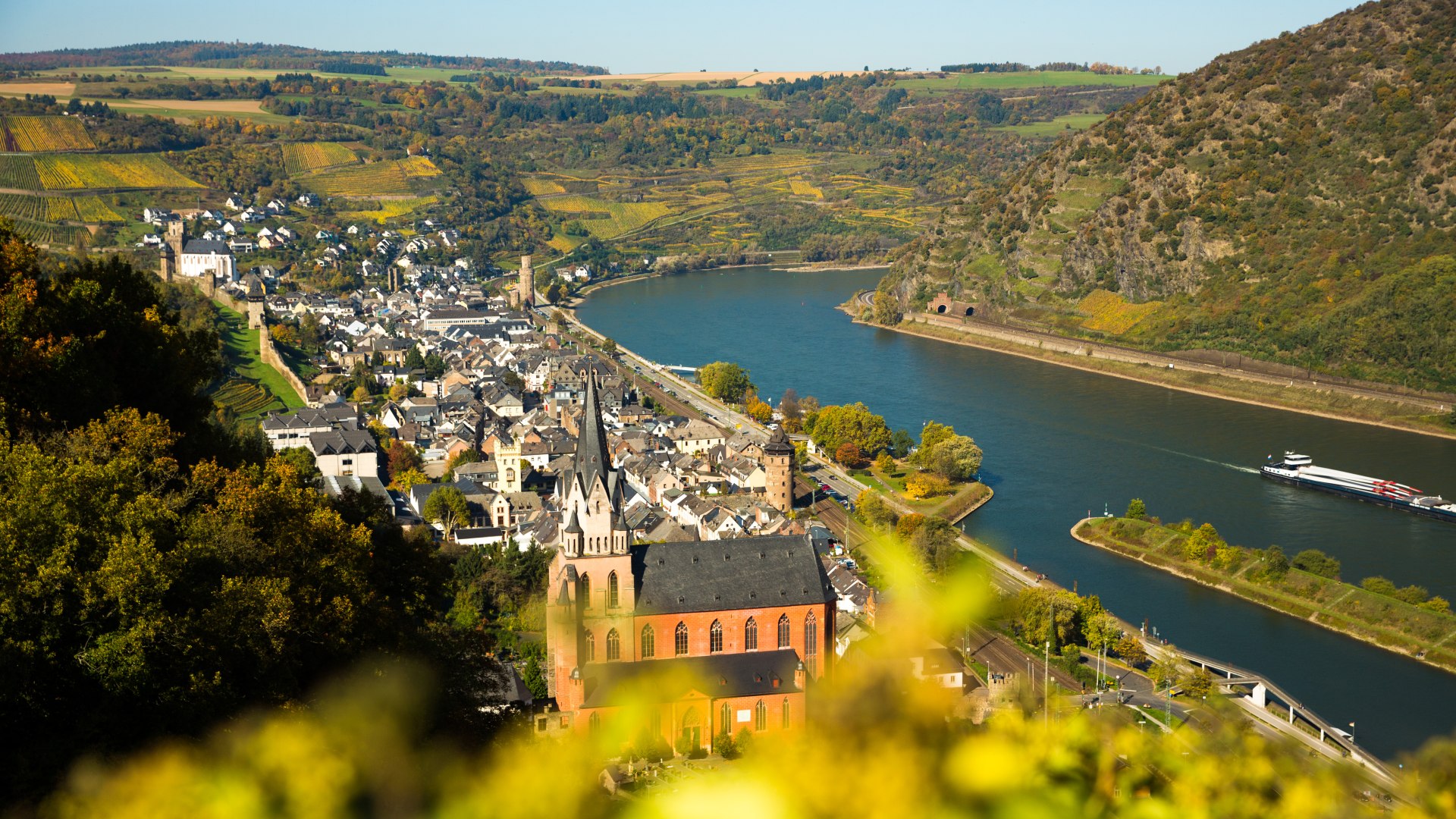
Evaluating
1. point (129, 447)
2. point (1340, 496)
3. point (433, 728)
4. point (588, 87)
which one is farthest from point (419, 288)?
point (588, 87)

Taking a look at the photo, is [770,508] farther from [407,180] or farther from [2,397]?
[407,180]

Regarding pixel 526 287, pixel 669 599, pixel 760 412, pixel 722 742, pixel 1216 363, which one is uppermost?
pixel 722 742

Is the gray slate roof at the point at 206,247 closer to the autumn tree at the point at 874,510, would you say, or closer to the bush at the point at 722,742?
the autumn tree at the point at 874,510

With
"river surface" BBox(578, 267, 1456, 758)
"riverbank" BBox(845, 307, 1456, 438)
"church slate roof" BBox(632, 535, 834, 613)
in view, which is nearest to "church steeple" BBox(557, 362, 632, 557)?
"church slate roof" BBox(632, 535, 834, 613)

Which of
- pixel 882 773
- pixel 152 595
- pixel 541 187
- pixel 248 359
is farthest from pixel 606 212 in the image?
pixel 882 773

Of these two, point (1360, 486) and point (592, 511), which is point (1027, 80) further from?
point (592, 511)

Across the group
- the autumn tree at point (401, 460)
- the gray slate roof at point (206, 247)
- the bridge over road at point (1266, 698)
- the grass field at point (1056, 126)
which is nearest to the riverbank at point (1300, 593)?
the bridge over road at point (1266, 698)
